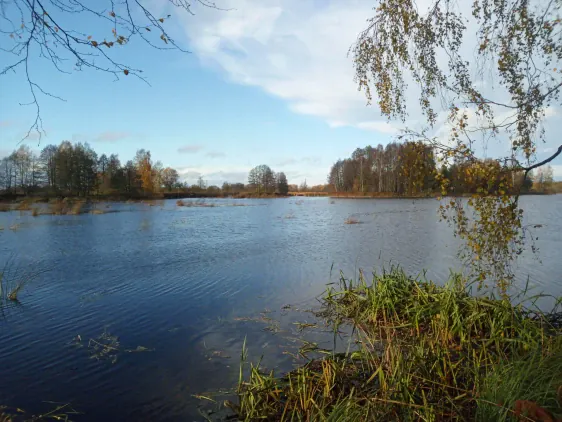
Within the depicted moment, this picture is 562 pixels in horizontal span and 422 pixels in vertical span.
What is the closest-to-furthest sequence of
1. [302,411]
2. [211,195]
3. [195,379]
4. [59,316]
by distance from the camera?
[302,411] < [195,379] < [59,316] < [211,195]

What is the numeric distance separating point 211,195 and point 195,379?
285 feet

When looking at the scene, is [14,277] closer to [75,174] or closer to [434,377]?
[434,377]

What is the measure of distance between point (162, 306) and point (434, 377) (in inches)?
246

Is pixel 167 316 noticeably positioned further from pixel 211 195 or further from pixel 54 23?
pixel 211 195

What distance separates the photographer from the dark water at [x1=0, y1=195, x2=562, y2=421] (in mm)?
4953

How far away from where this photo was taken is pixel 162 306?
330 inches

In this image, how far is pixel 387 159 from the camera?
82.1 metres

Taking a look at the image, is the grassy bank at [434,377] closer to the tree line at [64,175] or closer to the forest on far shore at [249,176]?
the forest on far shore at [249,176]

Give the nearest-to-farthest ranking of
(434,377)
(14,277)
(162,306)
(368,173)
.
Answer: (434,377) → (162,306) → (14,277) → (368,173)

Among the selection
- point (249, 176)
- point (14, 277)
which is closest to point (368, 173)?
point (249, 176)

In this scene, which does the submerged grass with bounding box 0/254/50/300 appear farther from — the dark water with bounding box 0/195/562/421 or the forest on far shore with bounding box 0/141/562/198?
the forest on far shore with bounding box 0/141/562/198

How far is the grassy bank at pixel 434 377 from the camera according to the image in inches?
125

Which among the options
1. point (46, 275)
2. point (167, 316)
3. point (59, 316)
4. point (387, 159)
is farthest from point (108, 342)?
point (387, 159)

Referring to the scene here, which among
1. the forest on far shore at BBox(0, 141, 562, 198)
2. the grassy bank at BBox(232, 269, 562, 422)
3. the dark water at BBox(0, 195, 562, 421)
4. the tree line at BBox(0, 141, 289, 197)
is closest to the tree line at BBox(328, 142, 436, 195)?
the forest on far shore at BBox(0, 141, 562, 198)
